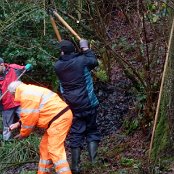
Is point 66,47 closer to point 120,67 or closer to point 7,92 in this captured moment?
point 7,92

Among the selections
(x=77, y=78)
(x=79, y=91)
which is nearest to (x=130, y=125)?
(x=79, y=91)

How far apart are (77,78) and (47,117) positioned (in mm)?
864

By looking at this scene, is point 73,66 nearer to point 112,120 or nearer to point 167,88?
point 167,88

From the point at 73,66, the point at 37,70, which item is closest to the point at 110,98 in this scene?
the point at 37,70

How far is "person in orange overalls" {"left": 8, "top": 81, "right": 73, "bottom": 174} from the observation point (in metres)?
6.57

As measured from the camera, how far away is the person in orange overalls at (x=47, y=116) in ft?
21.5

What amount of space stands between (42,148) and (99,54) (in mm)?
3732

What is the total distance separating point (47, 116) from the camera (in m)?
6.71

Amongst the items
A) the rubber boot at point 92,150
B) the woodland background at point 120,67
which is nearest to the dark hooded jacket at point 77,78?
the rubber boot at point 92,150

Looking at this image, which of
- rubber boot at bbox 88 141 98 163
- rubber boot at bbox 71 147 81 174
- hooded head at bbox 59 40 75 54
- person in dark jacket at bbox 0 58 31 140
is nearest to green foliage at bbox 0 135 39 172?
person in dark jacket at bbox 0 58 31 140

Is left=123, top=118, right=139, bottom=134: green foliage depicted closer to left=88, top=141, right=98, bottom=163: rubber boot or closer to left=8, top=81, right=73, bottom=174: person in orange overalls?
left=88, top=141, right=98, bottom=163: rubber boot

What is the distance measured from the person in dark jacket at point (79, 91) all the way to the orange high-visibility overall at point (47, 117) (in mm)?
546

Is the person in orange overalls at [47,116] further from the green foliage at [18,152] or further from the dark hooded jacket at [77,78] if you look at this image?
the green foliage at [18,152]

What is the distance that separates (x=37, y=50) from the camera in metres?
10.6
